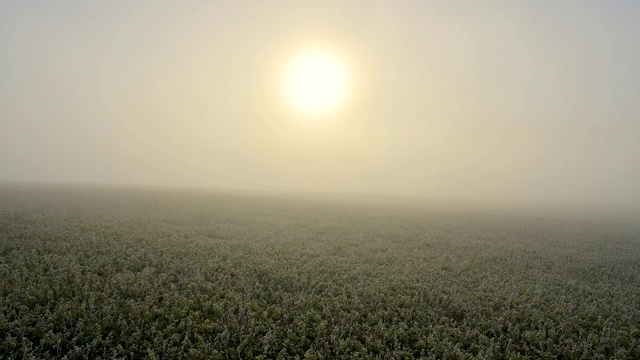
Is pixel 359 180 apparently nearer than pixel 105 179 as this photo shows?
No

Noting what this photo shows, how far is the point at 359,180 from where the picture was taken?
144875mm

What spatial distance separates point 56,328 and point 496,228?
101 feet

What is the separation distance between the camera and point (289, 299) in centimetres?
958

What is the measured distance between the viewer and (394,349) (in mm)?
7586

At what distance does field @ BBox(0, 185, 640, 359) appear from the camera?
724cm

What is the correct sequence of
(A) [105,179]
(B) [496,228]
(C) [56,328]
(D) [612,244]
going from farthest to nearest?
(A) [105,179], (B) [496,228], (D) [612,244], (C) [56,328]

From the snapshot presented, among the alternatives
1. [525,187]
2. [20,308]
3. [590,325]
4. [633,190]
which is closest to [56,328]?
[20,308]

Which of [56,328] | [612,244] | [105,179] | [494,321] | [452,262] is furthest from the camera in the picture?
[105,179]

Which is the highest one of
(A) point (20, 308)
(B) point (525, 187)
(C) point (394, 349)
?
(B) point (525, 187)

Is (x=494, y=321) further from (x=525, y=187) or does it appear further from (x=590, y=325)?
(x=525, y=187)

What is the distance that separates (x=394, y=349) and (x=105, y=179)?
6015 inches

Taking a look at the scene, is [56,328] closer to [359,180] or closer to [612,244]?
[612,244]

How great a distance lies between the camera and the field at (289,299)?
23.8 feet

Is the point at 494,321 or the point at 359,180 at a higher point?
the point at 359,180
